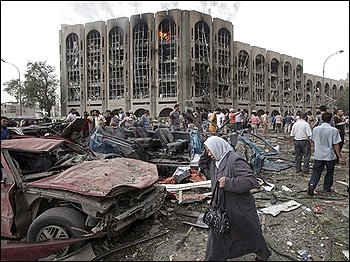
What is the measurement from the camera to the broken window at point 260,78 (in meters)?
54.0

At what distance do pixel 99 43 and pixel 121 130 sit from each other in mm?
41268

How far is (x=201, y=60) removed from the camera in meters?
44.3

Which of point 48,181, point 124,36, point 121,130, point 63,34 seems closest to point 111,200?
point 48,181

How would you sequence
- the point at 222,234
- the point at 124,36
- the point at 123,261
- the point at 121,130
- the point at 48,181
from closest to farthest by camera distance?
the point at 222,234, the point at 123,261, the point at 48,181, the point at 121,130, the point at 124,36

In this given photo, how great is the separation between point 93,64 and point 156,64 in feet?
35.6

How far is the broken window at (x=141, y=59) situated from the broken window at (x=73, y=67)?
10418mm

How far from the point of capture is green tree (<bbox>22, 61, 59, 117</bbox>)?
45812mm

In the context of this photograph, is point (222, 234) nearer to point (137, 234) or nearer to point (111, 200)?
point (111, 200)

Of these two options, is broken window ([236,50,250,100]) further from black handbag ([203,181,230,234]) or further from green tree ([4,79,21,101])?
black handbag ([203,181,230,234])

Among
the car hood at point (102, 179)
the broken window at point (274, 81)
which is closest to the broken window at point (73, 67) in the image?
the broken window at point (274, 81)

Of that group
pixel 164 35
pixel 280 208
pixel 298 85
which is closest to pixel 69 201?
pixel 280 208

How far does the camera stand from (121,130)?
30.0 feet

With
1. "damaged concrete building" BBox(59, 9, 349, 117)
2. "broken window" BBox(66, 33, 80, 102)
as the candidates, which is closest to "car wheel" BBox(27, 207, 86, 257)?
"damaged concrete building" BBox(59, 9, 349, 117)

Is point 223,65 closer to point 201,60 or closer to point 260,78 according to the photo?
point 201,60
